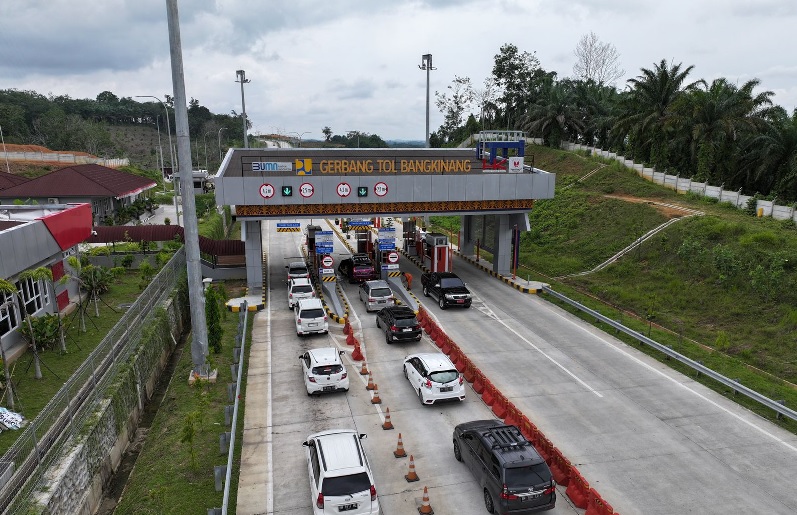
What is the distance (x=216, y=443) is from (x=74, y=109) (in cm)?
17883

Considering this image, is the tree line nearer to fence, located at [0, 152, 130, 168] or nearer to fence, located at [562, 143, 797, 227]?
fence, located at [562, 143, 797, 227]

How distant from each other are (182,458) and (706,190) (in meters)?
42.2

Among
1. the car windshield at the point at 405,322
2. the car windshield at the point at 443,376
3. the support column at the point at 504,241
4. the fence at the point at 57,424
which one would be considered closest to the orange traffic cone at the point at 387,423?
the car windshield at the point at 443,376

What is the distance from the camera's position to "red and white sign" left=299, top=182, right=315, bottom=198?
3234 cm

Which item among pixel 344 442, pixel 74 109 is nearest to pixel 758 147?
pixel 344 442

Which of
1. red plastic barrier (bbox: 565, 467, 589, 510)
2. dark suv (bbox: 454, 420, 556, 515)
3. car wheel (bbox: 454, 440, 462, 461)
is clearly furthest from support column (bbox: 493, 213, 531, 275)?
red plastic barrier (bbox: 565, 467, 589, 510)

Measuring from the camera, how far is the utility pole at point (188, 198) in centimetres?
1872

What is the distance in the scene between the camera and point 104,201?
182 ft

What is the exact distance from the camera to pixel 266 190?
3186 centimetres

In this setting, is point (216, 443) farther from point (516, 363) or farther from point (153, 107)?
point (153, 107)

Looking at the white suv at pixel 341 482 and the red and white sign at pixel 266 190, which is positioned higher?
the red and white sign at pixel 266 190

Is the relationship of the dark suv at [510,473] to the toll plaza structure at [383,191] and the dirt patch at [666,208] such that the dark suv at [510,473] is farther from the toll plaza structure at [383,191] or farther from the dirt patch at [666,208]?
the dirt patch at [666,208]

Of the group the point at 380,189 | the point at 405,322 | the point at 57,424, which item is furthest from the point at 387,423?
the point at 380,189

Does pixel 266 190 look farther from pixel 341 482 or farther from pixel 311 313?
pixel 341 482
